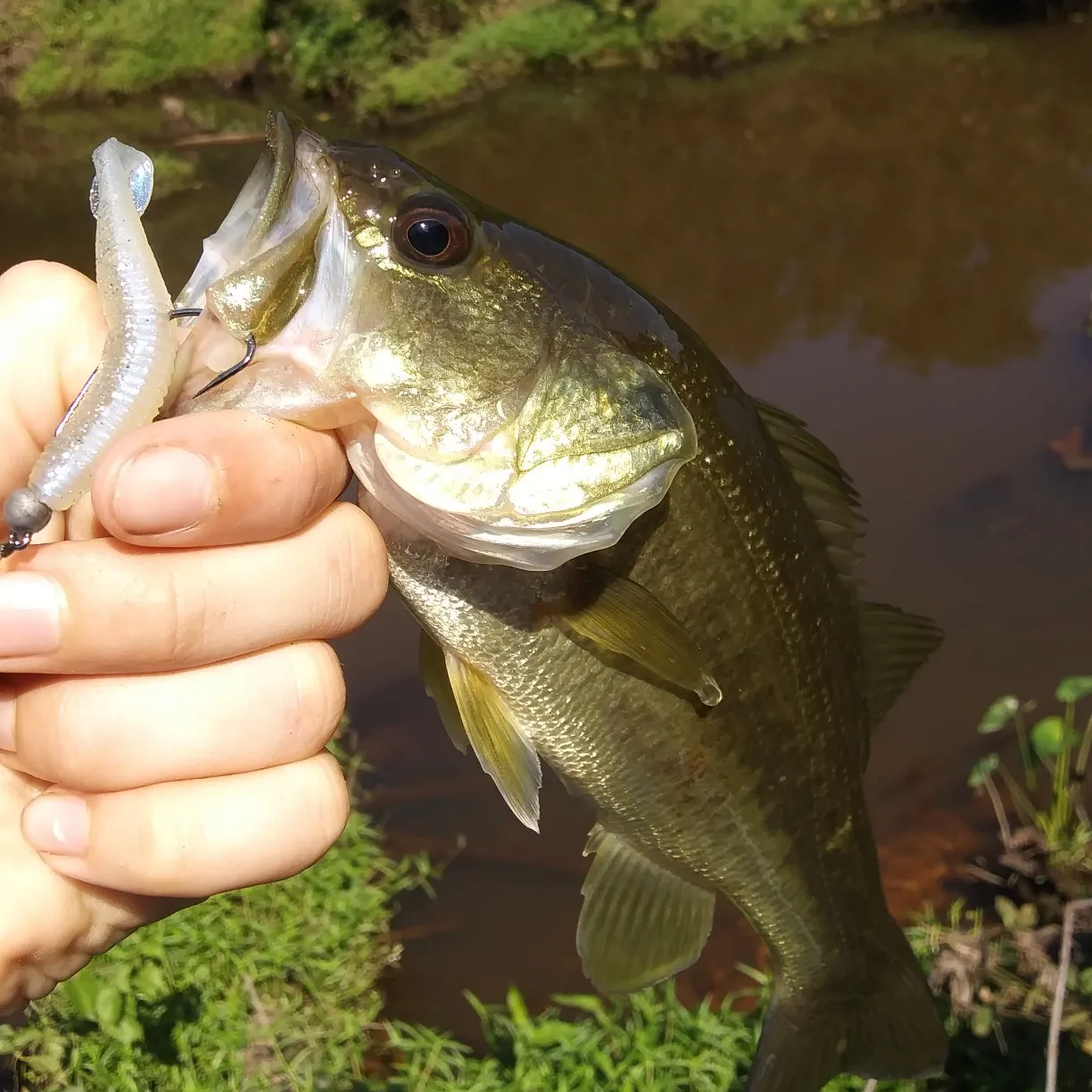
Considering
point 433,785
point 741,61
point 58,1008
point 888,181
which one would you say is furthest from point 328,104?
point 58,1008

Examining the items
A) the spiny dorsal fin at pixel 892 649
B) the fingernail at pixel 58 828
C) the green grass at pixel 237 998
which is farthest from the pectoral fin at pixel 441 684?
the green grass at pixel 237 998

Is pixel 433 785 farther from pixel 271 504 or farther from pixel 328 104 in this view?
pixel 328 104

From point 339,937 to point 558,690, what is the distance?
7.14 ft

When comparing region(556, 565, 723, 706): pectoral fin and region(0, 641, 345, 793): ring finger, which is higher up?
region(0, 641, 345, 793): ring finger

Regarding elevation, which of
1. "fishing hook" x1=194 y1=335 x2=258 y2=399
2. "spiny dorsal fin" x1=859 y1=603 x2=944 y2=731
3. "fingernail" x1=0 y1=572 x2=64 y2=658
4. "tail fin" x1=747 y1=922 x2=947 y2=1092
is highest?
"fishing hook" x1=194 y1=335 x2=258 y2=399

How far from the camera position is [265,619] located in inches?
46.6

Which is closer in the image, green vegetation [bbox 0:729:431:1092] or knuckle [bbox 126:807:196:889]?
knuckle [bbox 126:807:196:889]

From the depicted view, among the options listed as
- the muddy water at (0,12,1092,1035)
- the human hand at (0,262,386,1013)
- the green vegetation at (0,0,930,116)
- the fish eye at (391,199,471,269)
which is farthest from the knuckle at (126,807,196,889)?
the green vegetation at (0,0,930,116)

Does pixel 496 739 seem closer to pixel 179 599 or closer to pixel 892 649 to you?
pixel 179 599

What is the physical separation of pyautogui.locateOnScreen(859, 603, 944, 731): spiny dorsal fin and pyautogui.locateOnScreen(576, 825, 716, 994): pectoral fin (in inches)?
20.0

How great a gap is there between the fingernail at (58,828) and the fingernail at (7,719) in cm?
10

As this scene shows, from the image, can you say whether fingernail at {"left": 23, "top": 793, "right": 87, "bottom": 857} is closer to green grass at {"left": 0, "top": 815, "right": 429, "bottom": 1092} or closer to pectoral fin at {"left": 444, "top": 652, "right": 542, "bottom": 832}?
pectoral fin at {"left": 444, "top": 652, "right": 542, "bottom": 832}

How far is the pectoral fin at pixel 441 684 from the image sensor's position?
1.52 meters

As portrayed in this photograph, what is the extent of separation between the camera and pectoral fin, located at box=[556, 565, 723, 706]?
137cm
